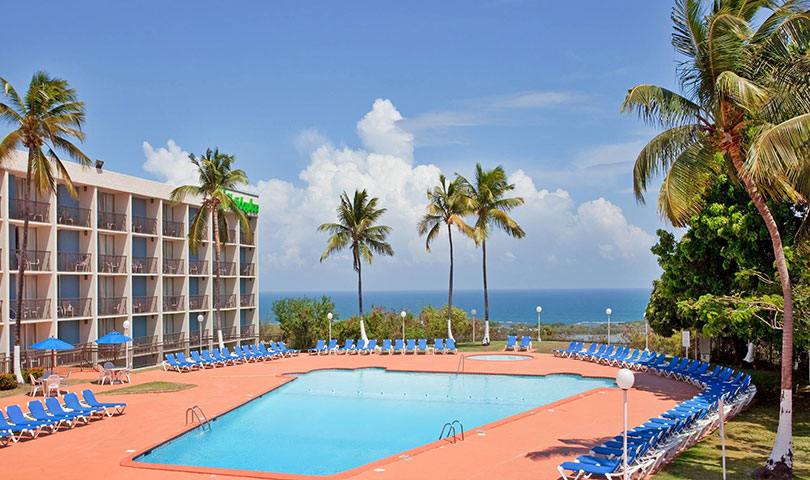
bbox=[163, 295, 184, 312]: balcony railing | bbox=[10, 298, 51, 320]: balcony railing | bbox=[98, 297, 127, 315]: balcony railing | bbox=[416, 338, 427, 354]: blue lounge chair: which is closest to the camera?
bbox=[10, 298, 51, 320]: balcony railing

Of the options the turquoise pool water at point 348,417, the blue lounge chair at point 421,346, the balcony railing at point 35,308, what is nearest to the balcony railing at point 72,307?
the balcony railing at point 35,308

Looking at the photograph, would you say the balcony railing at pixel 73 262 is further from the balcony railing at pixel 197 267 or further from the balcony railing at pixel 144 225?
the balcony railing at pixel 197 267

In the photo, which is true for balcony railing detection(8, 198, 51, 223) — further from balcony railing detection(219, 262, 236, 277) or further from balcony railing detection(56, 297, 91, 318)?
balcony railing detection(219, 262, 236, 277)

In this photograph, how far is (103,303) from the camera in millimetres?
28125

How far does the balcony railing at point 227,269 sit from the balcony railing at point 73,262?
922 cm

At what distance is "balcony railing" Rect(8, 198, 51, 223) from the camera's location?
79.7ft

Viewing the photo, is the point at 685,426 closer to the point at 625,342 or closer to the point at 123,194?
the point at 625,342

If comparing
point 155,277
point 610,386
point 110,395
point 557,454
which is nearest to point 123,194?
point 155,277

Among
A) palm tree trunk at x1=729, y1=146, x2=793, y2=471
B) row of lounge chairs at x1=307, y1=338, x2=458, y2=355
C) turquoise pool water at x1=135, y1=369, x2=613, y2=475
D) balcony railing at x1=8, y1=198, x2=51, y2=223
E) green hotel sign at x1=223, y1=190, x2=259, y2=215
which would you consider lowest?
turquoise pool water at x1=135, y1=369, x2=613, y2=475

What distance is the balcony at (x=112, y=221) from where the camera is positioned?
28406 millimetres

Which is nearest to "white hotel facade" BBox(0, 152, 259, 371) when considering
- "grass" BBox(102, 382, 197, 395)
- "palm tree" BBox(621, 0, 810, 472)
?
"grass" BBox(102, 382, 197, 395)

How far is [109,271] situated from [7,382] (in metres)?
9.05

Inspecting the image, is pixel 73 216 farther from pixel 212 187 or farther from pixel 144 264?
pixel 212 187

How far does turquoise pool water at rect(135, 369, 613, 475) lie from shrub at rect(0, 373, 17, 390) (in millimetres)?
7902
